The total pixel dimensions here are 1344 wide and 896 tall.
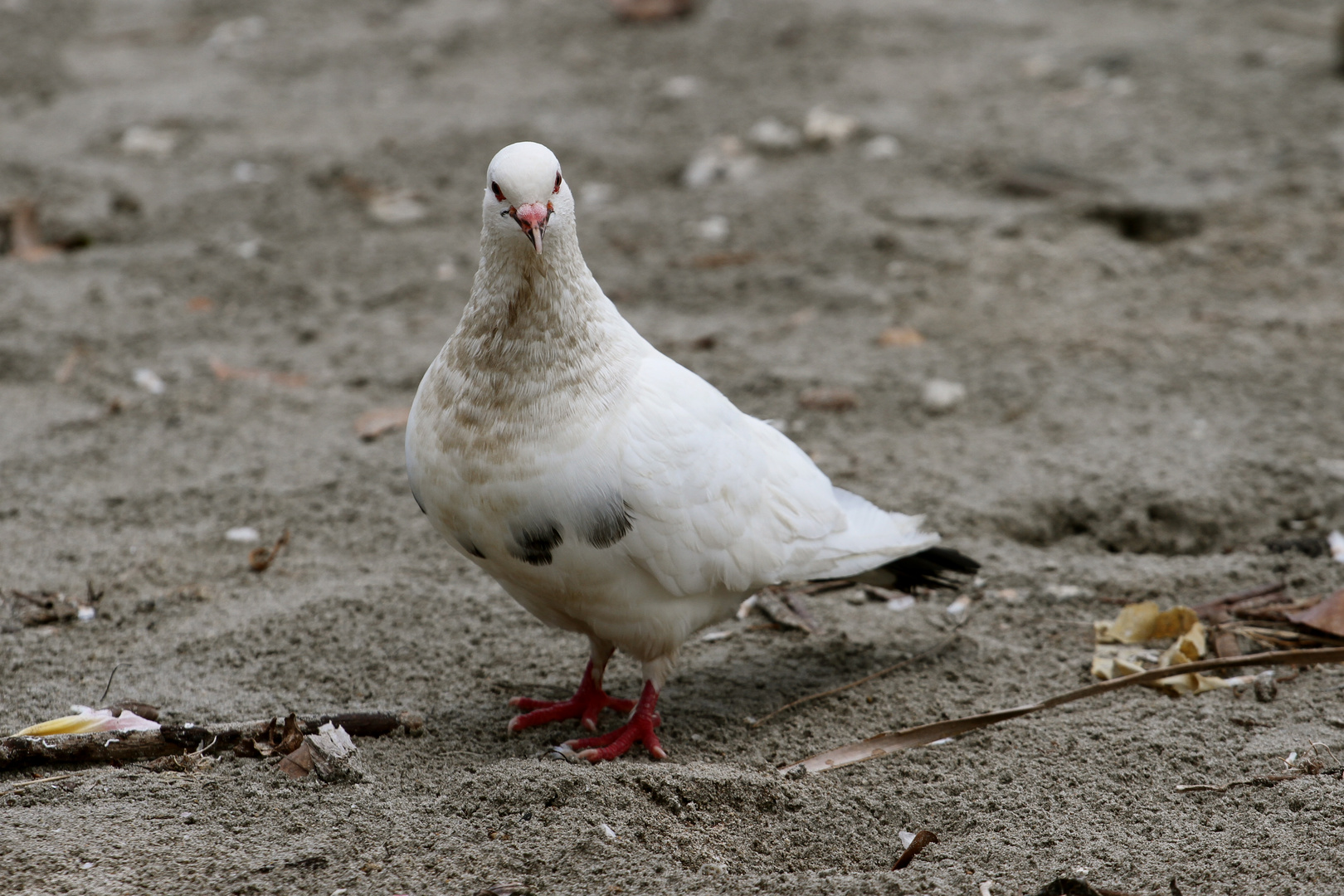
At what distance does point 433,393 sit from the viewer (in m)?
2.90

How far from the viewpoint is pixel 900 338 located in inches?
203

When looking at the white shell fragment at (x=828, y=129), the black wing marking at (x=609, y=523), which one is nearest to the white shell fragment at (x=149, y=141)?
the white shell fragment at (x=828, y=129)

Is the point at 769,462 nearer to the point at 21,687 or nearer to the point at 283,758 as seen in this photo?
the point at 283,758

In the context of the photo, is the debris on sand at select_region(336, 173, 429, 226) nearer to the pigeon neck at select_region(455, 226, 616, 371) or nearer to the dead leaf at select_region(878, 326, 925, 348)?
the dead leaf at select_region(878, 326, 925, 348)

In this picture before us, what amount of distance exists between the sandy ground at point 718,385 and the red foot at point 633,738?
0.13m

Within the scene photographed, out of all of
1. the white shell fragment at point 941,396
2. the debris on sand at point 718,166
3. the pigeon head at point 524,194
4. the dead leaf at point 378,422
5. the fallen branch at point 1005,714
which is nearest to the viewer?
the pigeon head at point 524,194

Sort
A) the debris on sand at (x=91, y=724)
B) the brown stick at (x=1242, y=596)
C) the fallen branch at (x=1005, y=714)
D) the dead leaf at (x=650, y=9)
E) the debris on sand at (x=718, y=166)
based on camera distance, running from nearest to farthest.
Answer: the debris on sand at (x=91, y=724) → the fallen branch at (x=1005, y=714) → the brown stick at (x=1242, y=596) → the debris on sand at (x=718, y=166) → the dead leaf at (x=650, y=9)

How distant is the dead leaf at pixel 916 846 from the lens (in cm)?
255

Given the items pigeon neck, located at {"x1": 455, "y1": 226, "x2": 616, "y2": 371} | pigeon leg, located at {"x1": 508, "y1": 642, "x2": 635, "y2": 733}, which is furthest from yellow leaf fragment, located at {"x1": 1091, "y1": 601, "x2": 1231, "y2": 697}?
pigeon neck, located at {"x1": 455, "y1": 226, "x2": 616, "y2": 371}

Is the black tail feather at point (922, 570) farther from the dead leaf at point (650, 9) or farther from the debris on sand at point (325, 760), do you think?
the dead leaf at point (650, 9)

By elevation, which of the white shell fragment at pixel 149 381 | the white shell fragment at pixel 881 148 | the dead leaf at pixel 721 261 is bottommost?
the white shell fragment at pixel 149 381

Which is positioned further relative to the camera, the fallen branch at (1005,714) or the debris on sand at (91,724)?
the fallen branch at (1005,714)

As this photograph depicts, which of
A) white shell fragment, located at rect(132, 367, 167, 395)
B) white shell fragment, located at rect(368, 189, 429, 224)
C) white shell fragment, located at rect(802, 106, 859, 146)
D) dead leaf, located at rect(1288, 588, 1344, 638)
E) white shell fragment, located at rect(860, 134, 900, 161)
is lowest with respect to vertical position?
dead leaf, located at rect(1288, 588, 1344, 638)

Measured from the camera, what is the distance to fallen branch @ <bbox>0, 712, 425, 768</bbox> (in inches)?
106
